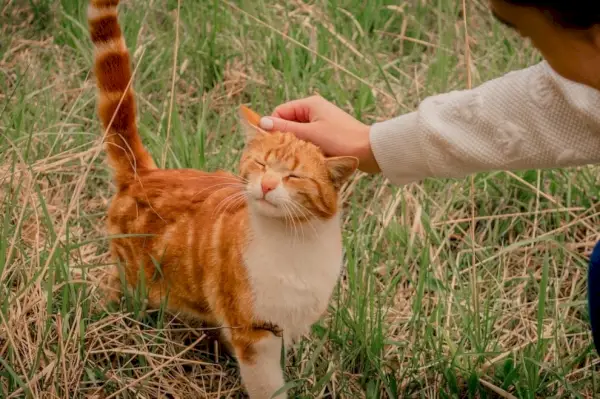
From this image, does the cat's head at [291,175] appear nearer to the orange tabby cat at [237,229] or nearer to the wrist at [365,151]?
the orange tabby cat at [237,229]

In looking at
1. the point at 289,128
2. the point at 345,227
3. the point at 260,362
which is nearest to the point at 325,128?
the point at 289,128

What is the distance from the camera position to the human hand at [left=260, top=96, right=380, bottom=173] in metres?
1.80

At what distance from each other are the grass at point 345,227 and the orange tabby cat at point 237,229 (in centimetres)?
9

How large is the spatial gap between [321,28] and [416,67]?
0.36 m

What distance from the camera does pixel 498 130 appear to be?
173 cm

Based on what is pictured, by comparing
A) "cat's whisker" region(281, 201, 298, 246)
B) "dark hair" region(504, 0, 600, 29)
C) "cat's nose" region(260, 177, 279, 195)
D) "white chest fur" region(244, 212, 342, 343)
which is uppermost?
"dark hair" region(504, 0, 600, 29)

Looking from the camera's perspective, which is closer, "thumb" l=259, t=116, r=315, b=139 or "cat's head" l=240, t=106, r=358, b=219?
"cat's head" l=240, t=106, r=358, b=219

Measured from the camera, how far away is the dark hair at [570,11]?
4.00 feet

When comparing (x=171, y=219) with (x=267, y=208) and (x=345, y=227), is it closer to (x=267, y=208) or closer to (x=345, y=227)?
(x=267, y=208)

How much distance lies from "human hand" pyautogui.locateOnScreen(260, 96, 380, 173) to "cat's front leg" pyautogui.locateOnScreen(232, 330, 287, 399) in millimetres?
423

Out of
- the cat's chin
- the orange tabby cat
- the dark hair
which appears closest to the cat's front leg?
the orange tabby cat

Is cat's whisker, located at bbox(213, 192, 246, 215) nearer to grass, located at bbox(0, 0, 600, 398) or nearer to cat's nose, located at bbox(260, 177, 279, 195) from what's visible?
cat's nose, located at bbox(260, 177, 279, 195)

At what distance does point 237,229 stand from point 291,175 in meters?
0.21

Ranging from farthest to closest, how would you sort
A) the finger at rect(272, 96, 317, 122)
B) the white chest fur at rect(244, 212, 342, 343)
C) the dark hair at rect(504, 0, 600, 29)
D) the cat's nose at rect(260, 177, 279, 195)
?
the finger at rect(272, 96, 317, 122)
the white chest fur at rect(244, 212, 342, 343)
the cat's nose at rect(260, 177, 279, 195)
the dark hair at rect(504, 0, 600, 29)
